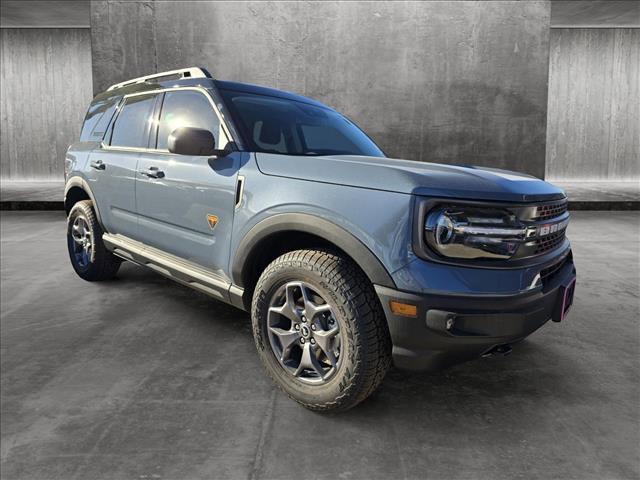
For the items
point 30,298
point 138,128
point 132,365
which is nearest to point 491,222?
point 132,365

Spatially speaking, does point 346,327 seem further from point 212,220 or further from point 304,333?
point 212,220

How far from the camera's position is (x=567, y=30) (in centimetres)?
1490

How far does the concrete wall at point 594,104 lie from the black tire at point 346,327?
49.8 ft

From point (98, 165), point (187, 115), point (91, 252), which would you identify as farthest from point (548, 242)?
point (91, 252)

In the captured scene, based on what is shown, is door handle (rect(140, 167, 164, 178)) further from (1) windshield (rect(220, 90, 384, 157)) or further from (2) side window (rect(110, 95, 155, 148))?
(1) windshield (rect(220, 90, 384, 157))

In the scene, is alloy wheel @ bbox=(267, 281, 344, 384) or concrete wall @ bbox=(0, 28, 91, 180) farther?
concrete wall @ bbox=(0, 28, 91, 180)

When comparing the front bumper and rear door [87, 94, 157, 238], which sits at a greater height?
rear door [87, 94, 157, 238]

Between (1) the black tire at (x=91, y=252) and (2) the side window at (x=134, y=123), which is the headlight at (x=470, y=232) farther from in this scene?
(1) the black tire at (x=91, y=252)

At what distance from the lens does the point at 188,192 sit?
2998 mm

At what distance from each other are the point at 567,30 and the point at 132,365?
16573mm

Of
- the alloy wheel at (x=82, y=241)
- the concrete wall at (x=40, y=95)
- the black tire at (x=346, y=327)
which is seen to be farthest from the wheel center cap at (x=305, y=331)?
the concrete wall at (x=40, y=95)

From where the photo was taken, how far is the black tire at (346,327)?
6.93 feet

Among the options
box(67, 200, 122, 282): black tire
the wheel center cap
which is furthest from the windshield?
box(67, 200, 122, 282): black tire

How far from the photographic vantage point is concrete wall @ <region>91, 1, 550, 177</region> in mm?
10062
